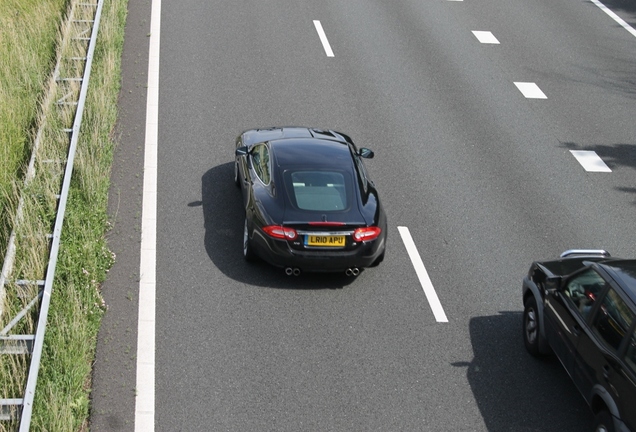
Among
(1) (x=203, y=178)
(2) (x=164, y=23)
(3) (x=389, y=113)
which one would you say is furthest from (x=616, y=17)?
(1) (x=203, y=178)

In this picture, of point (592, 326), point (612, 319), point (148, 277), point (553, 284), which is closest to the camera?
point (612, 319)

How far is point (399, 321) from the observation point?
1115cm

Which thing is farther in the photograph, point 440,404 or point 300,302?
point 300,302

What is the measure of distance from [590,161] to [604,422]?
8.10 meters

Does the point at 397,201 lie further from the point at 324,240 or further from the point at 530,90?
the point at 530,90

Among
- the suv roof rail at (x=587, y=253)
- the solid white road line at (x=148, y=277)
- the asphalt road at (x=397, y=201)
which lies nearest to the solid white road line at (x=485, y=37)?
the asphalt road at (x=397, y=201)

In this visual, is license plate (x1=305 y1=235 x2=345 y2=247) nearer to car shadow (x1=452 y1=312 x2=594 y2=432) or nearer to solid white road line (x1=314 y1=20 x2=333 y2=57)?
car shadow (x1=452 y1=312 x2=594 y2=432)

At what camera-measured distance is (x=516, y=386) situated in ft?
33.4

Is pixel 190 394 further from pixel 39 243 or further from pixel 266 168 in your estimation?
pixel 266 168

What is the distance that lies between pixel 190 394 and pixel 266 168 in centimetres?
392

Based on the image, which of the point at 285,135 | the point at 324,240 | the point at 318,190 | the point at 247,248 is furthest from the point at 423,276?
the point at 285,135

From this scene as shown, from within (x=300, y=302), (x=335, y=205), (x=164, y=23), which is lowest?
(x=164, y=23)

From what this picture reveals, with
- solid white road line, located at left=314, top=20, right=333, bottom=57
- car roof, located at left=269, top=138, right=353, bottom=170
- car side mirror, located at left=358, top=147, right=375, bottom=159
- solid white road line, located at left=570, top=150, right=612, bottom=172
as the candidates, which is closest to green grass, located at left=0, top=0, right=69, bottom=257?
car roof, located at left=269, top=138, right=353, bottom=170

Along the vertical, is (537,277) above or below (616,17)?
above
